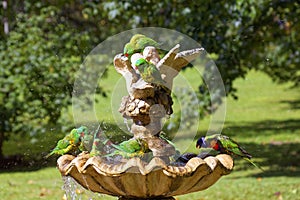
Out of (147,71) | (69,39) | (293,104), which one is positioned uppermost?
(69,39)

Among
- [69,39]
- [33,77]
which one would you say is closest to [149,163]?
[33,77]

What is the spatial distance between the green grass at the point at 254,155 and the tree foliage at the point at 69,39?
0.69 meters

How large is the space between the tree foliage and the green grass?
0.69 meters

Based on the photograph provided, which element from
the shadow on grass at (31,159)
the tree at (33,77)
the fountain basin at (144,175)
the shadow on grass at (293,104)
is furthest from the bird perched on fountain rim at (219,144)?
the shadow on grass at (293,104)

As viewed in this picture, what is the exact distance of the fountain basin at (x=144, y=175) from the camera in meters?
3.56

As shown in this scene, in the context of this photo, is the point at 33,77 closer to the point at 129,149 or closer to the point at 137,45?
the point at 137,45

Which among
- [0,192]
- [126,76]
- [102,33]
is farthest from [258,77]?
[126,76]

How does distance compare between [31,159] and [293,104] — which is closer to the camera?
[31,159]

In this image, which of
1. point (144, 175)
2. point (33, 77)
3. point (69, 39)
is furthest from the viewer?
point (69, 39)

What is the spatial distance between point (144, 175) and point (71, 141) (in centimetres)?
67

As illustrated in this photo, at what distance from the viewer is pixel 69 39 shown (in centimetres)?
890

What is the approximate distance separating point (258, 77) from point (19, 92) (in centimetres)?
1536

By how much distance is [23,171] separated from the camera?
A: 8.95 meters

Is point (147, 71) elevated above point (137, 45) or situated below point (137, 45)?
below
